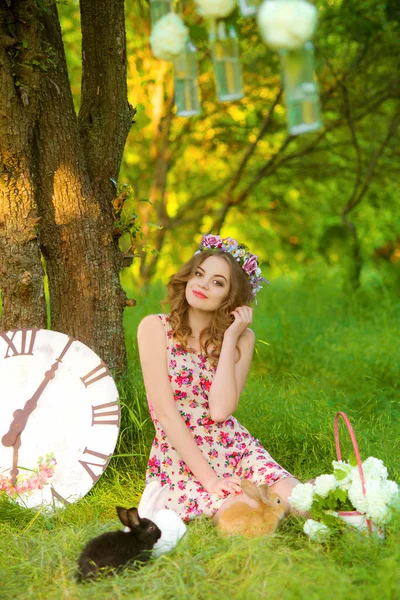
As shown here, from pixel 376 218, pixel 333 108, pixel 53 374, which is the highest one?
pixel 333 108

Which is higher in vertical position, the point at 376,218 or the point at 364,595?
the point at 376,218

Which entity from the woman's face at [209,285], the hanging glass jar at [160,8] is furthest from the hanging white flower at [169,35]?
the woman's face at [209,285]

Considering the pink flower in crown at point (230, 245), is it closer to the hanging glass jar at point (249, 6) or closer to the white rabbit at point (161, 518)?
the white rabbit at point (161, 518)

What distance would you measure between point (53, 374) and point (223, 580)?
4.84 ft

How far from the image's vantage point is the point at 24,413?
11.7ft

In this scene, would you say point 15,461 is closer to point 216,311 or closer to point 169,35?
point 216,311

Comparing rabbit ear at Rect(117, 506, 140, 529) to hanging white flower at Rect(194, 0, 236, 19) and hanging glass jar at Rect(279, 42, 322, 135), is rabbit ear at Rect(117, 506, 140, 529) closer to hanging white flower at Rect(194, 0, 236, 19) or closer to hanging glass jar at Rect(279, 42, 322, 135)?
hanging glass jar at Rect(279, 42, 322, 135)

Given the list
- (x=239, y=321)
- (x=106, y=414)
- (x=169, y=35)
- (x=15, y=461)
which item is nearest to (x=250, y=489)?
(x=239, y=321)

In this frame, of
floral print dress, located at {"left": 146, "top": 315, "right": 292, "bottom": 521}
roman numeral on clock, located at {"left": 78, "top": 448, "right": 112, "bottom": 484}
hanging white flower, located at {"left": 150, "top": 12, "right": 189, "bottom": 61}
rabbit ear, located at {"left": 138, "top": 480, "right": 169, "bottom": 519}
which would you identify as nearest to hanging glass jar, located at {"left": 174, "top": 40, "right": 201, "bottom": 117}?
hanging white flower, located at {"left": 150, "top": 12, "right": 189, "bottom": 61}

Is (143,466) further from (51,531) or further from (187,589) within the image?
(187,589)

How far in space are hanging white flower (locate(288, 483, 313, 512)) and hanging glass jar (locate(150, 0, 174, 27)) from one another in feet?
6.00

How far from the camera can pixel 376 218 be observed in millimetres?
11602

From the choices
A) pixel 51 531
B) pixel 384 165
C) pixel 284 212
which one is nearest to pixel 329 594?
pixel 51 531

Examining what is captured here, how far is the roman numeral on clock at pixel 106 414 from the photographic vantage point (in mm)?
3642
